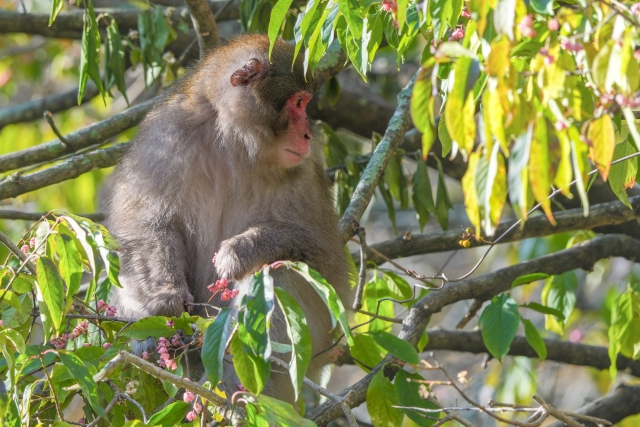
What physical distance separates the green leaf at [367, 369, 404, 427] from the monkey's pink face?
4.22ft

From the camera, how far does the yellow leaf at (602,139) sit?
1772 millimetres

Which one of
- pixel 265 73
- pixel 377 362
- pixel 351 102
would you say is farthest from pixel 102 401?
pixel 351 102

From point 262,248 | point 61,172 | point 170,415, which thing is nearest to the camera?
point 170,415

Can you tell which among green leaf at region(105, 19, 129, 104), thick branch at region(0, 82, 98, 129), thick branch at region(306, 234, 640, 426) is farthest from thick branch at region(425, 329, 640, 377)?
thick branch at region(0, 82, 98, 129)

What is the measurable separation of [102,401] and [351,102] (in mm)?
3710

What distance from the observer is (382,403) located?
3.57m

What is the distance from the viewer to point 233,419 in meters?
2.50

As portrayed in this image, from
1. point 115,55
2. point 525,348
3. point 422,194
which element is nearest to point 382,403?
point 422,194

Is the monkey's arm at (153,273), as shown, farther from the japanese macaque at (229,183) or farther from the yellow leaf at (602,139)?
the yellow leaf at (602,139)

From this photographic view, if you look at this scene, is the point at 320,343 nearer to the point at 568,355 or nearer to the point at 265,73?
the point at 265,73

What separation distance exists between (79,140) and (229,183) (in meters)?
1.28

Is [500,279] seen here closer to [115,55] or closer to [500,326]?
[500,326]

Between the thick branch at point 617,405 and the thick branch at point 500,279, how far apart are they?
0.80 metres

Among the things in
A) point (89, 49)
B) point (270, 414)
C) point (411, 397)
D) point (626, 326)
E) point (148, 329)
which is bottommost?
point (626, 326)
